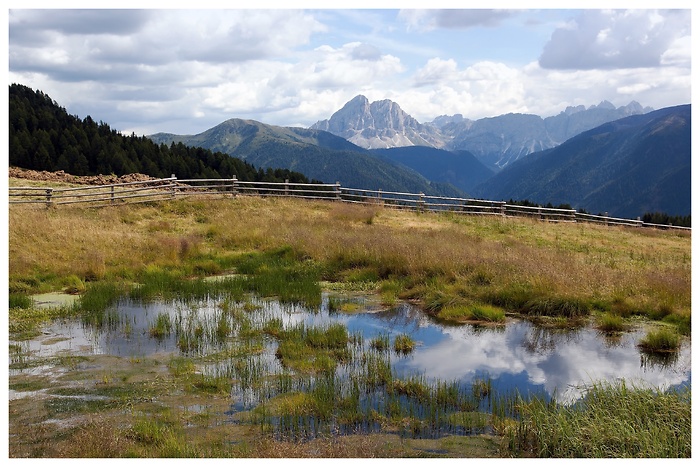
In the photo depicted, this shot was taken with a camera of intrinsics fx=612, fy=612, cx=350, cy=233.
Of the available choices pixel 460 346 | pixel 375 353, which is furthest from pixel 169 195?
pixel 460 346

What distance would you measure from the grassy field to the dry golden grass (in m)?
0.07

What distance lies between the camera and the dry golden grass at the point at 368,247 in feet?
56.2

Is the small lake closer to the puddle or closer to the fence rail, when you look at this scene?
the puddle

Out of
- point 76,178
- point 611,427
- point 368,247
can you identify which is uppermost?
point 76,178

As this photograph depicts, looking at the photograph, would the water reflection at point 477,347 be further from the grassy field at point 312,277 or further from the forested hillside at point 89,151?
the forested hillside at point 89,151

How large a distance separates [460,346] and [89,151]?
229 feet

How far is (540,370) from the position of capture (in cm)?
1150

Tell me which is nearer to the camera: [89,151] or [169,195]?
Result: [169,195]

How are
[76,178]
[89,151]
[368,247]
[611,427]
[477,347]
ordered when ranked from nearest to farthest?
[611,427], [477,347], [368,247], [76,178], [89,151]

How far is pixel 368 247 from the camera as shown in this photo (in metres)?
21.8

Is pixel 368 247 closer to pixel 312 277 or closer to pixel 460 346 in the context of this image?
pixel 312 277

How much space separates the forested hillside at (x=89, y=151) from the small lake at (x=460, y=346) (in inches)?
2286

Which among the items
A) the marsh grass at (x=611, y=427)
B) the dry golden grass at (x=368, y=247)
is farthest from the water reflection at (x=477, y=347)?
the dry golden grass at (x=368, y=247)

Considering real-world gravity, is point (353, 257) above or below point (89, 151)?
below
